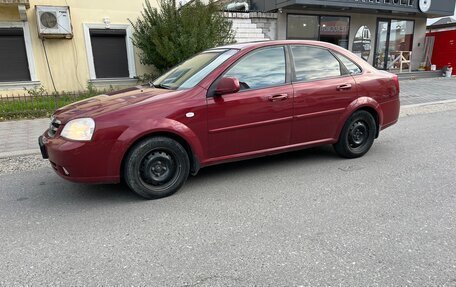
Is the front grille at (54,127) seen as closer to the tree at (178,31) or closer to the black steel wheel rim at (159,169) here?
the black steel wheel rim at (159,169)

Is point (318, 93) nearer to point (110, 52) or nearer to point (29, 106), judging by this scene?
point (29, 106)

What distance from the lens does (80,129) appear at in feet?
11.1

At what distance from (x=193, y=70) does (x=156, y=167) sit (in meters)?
1.32

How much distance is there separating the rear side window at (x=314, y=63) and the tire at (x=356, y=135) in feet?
2.30

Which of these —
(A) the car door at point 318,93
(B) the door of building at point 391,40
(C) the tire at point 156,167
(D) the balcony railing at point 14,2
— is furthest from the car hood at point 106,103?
(B) the door of building at point 391,40

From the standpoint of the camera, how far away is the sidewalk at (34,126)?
5.66m

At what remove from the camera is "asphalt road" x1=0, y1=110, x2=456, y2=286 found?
244 centimetres

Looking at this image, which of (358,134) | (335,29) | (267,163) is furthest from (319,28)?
(267,163)

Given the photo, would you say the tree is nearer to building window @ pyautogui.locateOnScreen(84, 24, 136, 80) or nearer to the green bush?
building window @ pyautogui.locateOnScreen(84, 24, 136, 80)

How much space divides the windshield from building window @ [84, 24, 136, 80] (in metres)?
6.94

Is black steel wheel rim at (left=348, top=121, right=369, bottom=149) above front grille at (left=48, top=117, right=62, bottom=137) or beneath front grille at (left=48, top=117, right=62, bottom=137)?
Answer: beneath

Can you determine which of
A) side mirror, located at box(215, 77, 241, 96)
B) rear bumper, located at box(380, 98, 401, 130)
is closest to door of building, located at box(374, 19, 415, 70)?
rear bumper, located at box(380, 98, 401, 130)

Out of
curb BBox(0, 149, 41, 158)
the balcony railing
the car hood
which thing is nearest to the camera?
the car hood

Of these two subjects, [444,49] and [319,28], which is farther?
[444,49]
